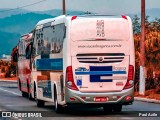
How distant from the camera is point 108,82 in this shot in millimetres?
21531

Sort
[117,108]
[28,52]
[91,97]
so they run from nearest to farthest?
[91,97], [117,108], [28,52]

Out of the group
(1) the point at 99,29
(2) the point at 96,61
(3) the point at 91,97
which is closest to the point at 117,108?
(3) the point at 91,97

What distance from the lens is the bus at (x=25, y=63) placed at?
32.5 m

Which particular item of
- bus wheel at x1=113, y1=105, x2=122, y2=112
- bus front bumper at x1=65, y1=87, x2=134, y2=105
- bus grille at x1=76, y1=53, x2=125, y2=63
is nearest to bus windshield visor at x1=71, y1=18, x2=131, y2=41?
bus grille at x1=76, y1=53, x2=125, y2=63

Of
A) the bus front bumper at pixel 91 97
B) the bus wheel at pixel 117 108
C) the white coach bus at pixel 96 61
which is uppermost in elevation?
the white coach bus at pixel 96 61

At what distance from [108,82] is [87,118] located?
57.6 inches

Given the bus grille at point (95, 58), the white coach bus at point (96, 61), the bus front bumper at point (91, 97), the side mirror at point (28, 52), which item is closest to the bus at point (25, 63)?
the side mirror at point (28, 52)

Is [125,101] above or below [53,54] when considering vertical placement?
below

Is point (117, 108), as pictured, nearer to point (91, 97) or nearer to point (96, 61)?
point (91, 97)

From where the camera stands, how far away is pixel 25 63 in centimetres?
3388

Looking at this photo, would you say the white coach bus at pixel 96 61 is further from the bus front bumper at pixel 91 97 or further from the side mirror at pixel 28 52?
the side mirror at pixel 28 52

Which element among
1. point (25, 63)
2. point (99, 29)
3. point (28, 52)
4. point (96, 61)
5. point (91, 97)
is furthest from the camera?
point (25, 63)

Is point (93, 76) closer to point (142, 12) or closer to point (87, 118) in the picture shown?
point (87, 118)

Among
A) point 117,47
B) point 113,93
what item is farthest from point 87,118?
point 117,47
